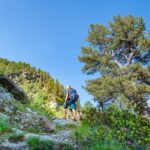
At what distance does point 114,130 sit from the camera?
30.8 feet

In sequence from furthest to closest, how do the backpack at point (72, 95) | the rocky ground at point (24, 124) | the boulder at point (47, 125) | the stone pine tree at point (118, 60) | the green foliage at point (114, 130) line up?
the stone pine tree at point (118, 60)
the backpack at point (72, 95)
the boulder at point (47, 125)
the green foliage at point (114, 130)
the rocky ground at point (24, 124)

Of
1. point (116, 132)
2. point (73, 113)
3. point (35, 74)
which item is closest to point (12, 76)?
point (35, 74)

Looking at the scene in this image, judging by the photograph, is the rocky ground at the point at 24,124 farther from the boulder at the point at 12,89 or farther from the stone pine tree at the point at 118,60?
the stone pine tree at the point at 118,60

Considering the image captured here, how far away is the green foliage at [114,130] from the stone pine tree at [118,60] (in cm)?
1809

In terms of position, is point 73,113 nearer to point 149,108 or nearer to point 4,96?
point 4,96

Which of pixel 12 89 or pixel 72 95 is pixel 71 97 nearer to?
pixel 72 95

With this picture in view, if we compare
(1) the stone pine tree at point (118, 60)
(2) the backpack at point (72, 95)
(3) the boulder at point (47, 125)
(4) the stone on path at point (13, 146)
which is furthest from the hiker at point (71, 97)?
(1) the stone pine tree at point (118, 60)

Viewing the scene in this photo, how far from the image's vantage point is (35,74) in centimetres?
2119

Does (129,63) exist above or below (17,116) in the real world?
above

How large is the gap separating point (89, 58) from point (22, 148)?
26.6 meters

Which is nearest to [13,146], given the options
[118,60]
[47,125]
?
[47,125]

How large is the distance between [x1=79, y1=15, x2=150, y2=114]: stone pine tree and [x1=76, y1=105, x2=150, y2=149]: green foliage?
1809 cm

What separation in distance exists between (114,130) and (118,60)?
81.1 ft

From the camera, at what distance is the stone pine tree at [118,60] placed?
29.2 metres
